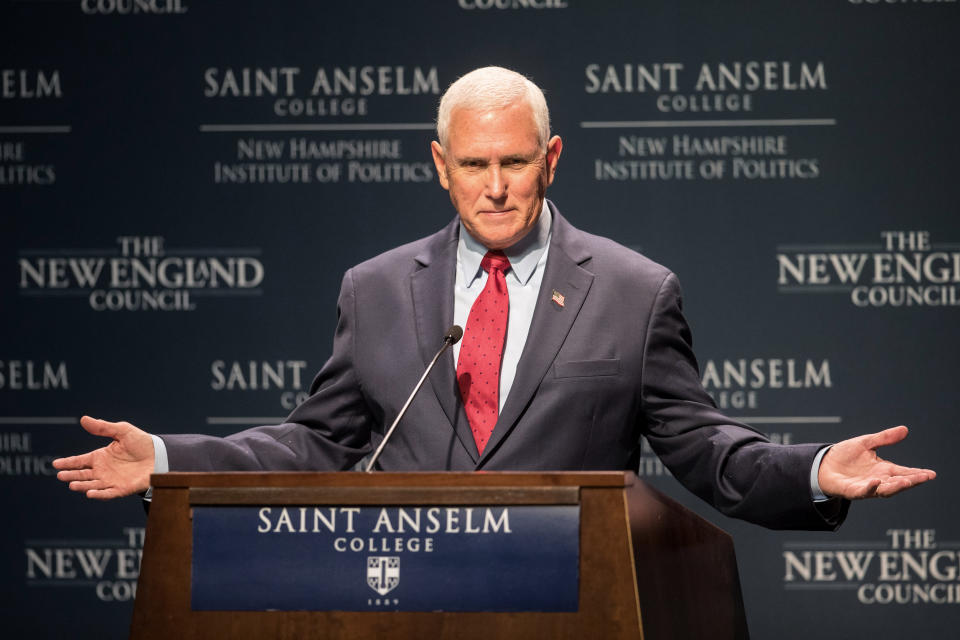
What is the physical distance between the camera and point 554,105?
4.14 meters

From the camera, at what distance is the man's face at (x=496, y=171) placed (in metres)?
2.38

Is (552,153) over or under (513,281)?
over

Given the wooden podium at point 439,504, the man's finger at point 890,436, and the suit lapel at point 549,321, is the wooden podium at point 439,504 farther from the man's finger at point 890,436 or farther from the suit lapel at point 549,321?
the suit lapel at point 549,321

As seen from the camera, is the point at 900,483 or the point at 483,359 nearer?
the point at 900,483

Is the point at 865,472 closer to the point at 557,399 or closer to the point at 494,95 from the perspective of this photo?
the point at 557,399

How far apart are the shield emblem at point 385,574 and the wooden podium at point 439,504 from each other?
3 centimetres

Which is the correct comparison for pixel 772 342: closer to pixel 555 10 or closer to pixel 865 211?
pixel 865 211

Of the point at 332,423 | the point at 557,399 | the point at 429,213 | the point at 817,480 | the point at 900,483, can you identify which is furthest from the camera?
the point at 429,213

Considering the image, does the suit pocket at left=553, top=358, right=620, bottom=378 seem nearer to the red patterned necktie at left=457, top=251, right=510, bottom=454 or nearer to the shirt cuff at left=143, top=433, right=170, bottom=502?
the red patterned necktie at left=457, top=251, right=510, bottom=454

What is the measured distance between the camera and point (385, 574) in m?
1.65

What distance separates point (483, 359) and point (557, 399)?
17 centimetres

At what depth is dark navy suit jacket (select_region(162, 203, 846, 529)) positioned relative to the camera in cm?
227

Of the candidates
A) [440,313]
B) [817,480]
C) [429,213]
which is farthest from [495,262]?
[429,213]

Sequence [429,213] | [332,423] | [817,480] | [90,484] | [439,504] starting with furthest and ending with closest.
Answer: [429,213], [332,423], [817,480], [90,484], [439,504]
